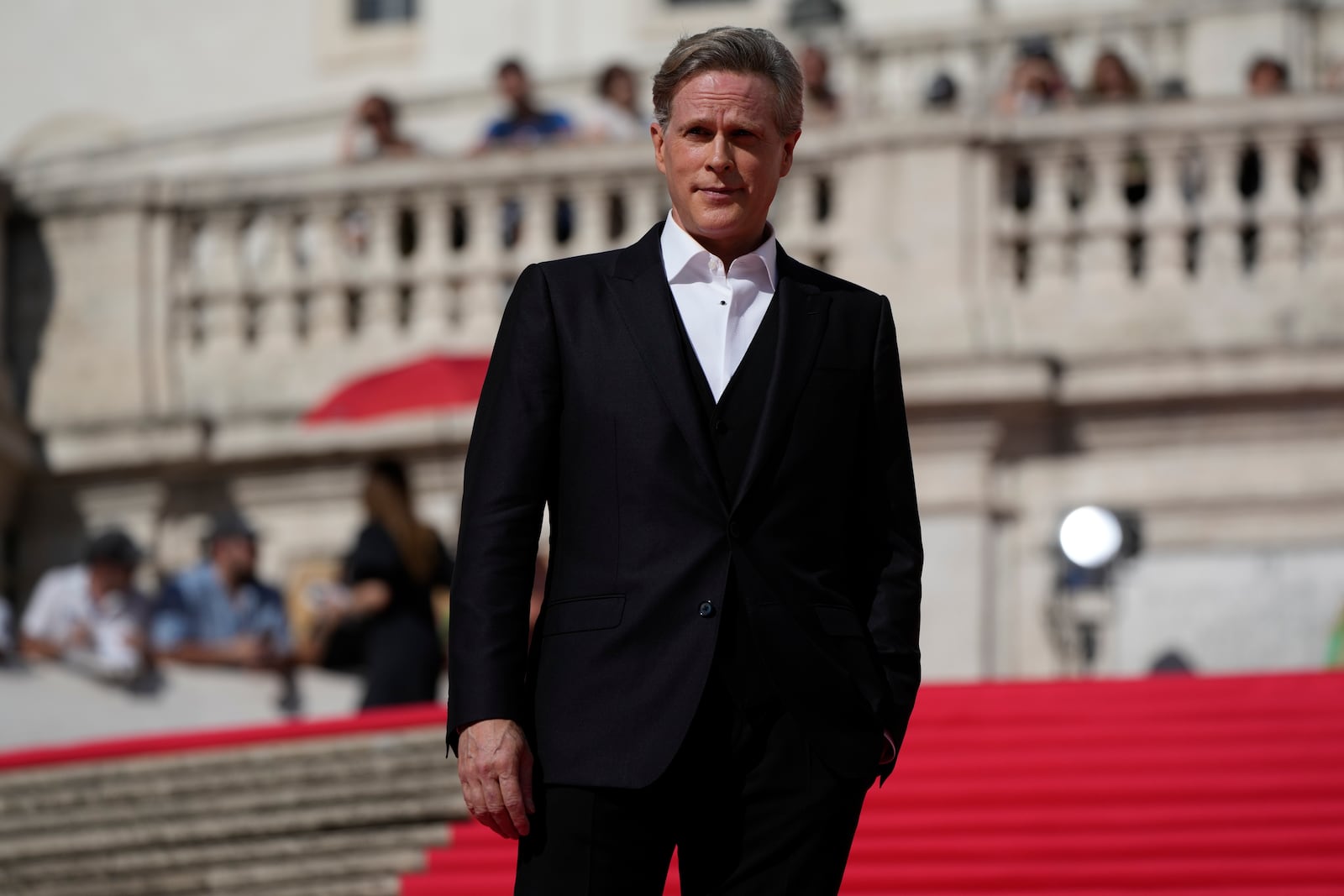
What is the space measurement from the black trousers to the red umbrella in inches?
320

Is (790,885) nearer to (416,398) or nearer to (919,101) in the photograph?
(416,398)

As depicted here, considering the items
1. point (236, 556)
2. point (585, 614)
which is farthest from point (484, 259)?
point (585, 614)

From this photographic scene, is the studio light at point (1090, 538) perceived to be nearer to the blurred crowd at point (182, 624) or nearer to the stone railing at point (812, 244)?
the stone railing at point (812, 244)

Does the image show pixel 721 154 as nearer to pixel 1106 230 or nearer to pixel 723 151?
pixel 723 151

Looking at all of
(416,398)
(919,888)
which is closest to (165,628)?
(416,398)

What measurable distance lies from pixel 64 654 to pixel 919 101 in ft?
25.8

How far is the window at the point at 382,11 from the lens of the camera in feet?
86.5

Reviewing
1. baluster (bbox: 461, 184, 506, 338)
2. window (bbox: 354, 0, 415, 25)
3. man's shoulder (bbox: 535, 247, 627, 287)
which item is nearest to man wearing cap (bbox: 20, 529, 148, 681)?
baluster (bbox: 461, 184, 506, 338)

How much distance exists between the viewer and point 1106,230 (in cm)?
1212

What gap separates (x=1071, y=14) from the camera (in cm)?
1877

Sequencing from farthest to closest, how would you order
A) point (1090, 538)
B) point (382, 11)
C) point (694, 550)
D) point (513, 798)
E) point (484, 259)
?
point (382, 11)
point (484, 259)
point (1090, 538)
point (694, 550)
point (513, 798)

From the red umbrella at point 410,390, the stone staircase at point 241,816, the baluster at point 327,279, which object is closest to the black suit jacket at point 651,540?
the stone staircase at point 241,816

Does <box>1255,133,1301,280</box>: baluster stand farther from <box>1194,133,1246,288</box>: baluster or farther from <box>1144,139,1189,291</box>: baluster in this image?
<box>1144,139,1189,291</box>: baluster

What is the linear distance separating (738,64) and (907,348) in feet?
26.3
